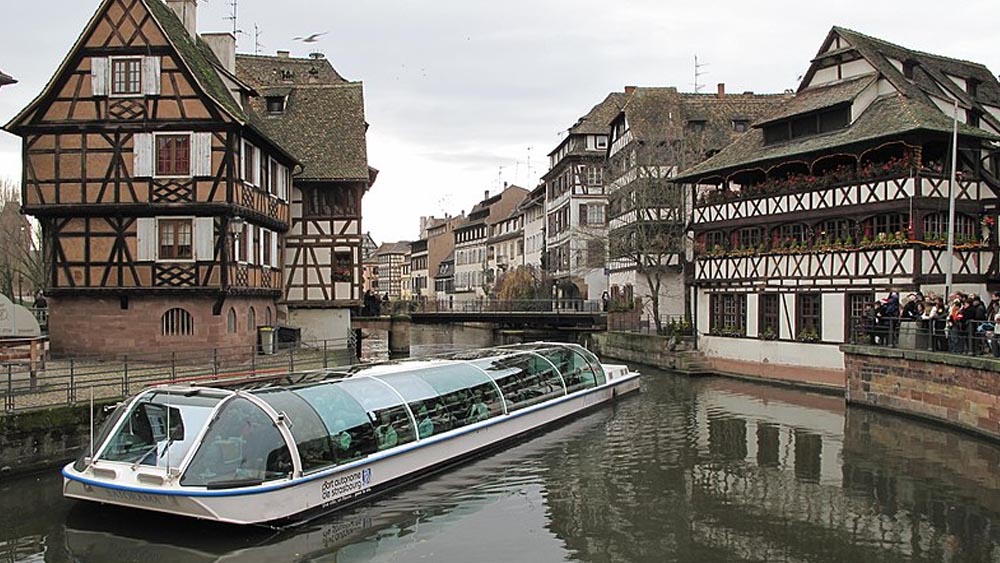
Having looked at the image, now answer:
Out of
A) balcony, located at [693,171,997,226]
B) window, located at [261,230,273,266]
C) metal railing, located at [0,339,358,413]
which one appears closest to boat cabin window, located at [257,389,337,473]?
metal railing, located at [0,339,358,413]

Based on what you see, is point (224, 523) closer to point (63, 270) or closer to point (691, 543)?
point (691, 543)

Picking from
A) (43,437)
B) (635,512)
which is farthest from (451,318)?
(635,512)

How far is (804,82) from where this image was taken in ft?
108

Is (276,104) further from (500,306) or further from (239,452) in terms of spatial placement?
(239,452)

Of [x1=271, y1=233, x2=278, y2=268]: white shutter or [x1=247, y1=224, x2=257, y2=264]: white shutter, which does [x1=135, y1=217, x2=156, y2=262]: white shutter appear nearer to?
[x1=247, y1=224, x2=257, y2=264]: white shutter

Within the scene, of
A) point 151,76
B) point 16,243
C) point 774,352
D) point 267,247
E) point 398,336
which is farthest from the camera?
point 16,243

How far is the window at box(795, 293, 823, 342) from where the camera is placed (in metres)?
28.5

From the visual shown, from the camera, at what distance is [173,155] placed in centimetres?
2486

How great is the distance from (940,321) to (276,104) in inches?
1018

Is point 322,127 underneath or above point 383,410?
above

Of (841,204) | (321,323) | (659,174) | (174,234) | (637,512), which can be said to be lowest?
(637,512)

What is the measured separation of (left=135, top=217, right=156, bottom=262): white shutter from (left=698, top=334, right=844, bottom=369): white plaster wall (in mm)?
20094

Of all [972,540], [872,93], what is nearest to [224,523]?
[972,540]

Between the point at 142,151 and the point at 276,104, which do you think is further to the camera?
the point at 276,104
